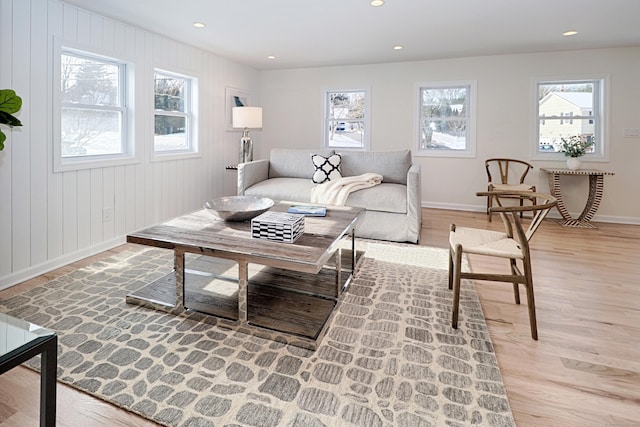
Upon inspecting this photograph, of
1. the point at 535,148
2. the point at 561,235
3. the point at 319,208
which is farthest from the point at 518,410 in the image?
the point at 535,148

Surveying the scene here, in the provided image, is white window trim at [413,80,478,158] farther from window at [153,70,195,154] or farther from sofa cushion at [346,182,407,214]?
window at [153,70,195,154]

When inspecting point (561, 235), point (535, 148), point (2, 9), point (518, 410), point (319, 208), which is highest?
point (2, 9)

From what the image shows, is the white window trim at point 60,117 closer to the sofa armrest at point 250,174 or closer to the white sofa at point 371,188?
the sofa armrest at point 250,174

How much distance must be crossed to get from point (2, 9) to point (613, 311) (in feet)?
14.7

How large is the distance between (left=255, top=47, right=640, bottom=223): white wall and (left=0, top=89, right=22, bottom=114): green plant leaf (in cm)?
471

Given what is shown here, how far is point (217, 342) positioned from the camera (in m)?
1.94

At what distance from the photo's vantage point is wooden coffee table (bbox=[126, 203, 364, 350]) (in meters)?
1.95

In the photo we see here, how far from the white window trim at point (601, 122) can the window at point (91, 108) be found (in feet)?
16.6

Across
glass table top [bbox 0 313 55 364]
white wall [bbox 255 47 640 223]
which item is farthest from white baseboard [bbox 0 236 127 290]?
white wall [bbox 255 47 640 223]

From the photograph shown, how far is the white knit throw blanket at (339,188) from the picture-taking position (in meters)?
3.87

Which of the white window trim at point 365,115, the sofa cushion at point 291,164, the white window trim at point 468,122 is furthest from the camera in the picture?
the white window trim at point 365,115

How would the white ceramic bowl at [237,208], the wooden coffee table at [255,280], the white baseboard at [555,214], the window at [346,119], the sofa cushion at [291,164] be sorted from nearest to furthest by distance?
the wooden coffee table at [255,280], the white ceramic bowl at [237,208], the sofa cushion at [291,164], the white baseboard at [555,214], the window at [346,119]

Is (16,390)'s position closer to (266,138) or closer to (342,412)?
(342,412)

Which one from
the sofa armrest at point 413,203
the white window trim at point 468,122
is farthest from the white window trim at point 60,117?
the white window trim at point 468,122
